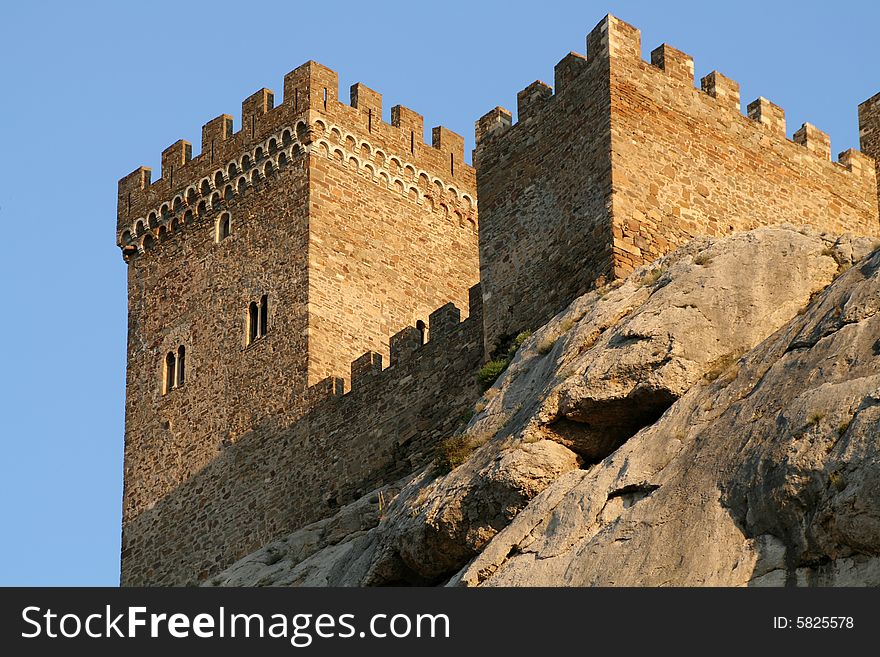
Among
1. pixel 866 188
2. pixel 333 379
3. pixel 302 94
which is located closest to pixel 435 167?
pixel 302 94

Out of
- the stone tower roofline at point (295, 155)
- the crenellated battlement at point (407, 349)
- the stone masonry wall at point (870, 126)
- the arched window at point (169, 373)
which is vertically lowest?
the crenellated battlement at point (407, 349)

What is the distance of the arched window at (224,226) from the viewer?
1451 inches

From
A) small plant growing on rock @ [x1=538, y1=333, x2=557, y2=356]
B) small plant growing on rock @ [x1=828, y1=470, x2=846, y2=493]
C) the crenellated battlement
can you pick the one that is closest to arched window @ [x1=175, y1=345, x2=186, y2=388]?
the crenellated battlement

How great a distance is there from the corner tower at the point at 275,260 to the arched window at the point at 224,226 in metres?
0.03

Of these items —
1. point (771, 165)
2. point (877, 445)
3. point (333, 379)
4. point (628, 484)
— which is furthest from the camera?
point (333, 379)

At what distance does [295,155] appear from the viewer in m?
36.0

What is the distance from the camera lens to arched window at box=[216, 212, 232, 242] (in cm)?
3684

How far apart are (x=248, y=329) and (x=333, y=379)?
2.71m

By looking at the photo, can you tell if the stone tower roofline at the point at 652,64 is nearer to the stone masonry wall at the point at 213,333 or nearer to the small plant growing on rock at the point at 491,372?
the small plant growing on rock at the point at 491,372

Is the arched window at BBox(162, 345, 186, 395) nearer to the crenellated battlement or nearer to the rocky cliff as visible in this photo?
the crenellated battlement

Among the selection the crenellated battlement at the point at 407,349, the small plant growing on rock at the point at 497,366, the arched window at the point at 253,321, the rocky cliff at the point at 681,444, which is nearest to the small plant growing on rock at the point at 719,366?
the rocky cliff at the point at 681,444

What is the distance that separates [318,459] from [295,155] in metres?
6.25

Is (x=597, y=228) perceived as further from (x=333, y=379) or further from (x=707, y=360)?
(x=333, y=379)

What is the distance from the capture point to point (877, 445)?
627 inches
